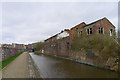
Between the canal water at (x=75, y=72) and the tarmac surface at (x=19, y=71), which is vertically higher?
the tarmac surface at (x=19, y=71)

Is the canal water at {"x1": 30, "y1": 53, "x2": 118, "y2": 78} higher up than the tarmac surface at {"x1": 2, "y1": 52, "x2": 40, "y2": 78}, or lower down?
lower down

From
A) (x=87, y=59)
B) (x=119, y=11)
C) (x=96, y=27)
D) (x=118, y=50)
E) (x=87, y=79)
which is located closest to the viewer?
(x=87, y=79)

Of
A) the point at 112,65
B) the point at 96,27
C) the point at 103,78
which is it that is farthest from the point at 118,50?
the point at 96,27

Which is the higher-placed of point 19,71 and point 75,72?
point 19,71

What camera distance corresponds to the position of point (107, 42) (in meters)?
11.8

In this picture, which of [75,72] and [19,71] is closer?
[19,71]

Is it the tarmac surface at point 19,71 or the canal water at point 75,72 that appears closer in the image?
the tarmac surface at point 19,71

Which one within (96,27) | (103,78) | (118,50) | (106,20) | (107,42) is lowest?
(103,78)

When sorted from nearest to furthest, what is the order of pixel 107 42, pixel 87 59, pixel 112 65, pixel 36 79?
pixel 36 79, pixel 112 65, pixel 107 42, pixel 87 59

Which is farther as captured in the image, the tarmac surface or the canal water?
the canal water

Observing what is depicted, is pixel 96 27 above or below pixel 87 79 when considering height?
above

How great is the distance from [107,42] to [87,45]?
14.9 ft

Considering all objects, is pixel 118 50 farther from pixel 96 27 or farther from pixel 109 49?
pixel 96 27

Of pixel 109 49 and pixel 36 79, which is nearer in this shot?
pixel 36 79
